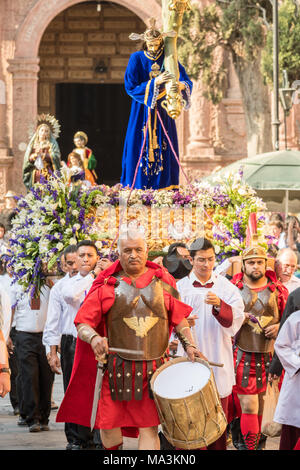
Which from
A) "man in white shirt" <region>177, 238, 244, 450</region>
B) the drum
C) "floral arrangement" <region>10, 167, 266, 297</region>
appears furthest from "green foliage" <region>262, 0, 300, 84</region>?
the drum

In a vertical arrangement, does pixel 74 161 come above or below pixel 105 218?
above

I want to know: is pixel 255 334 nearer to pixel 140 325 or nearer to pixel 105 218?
pixel 140 325

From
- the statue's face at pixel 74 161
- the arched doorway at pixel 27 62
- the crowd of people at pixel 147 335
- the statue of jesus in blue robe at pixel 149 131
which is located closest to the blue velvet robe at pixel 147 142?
the statue of jesus in blue robe at pixel 149 131

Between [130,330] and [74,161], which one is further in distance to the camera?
[74,161]

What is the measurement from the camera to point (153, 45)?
10859mm

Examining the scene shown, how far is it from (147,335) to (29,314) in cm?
345

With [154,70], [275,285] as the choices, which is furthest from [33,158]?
[275,285]

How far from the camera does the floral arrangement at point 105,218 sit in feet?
33.5

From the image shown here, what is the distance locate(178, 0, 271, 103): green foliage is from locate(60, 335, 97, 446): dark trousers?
14.1 meters

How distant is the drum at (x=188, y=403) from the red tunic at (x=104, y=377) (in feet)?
1.09

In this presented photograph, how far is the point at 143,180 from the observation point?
11062 mm

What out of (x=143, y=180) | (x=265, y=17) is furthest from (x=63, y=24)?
(x=143, y=180)

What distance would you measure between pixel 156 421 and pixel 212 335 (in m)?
1.27

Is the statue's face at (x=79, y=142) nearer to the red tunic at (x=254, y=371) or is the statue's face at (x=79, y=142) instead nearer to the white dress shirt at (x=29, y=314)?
the white dress shirt at (x=29, y=314)
